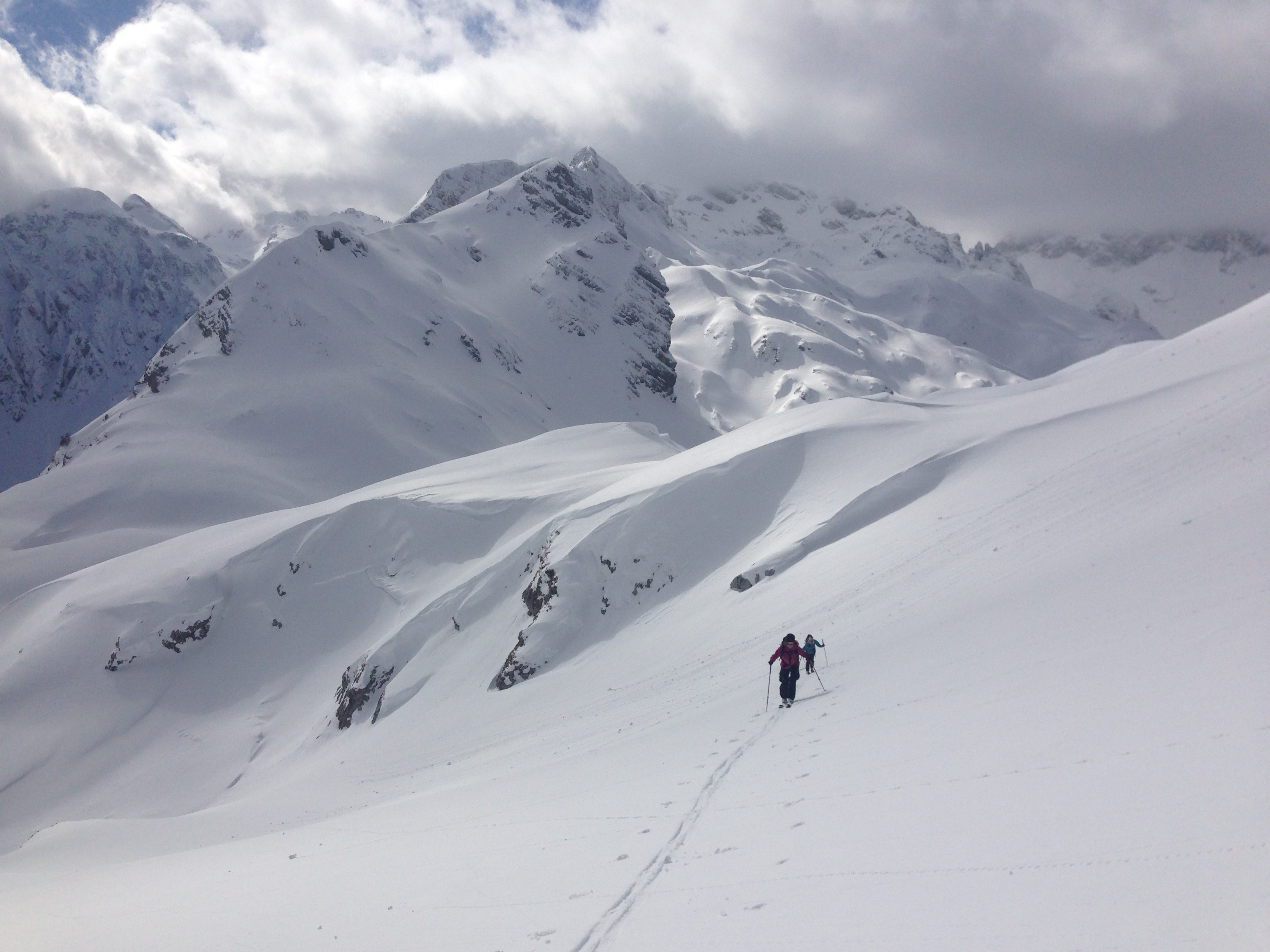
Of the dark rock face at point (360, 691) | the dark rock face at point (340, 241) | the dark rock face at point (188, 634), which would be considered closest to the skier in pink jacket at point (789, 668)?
the dark rock face at point (360, 691)

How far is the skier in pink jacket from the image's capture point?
38.1 ft

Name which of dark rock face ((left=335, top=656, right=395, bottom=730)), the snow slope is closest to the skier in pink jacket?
the snow slope

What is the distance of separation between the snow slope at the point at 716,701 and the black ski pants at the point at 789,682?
51 cm

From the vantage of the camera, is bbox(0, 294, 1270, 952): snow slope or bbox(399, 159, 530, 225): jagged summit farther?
bbox(399, 159, 530, 225): jagged summit

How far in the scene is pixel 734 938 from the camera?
5.03 metres

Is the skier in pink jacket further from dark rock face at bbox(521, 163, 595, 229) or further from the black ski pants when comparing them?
dark rock face at bbox(521, 163, 595, 229)

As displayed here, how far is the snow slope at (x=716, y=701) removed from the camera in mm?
5082

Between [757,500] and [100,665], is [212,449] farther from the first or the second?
[757,500]

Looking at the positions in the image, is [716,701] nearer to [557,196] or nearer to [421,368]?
[421,368]

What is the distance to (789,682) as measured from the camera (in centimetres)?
1164

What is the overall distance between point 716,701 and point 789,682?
245cm

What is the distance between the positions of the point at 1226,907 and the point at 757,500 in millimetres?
20485

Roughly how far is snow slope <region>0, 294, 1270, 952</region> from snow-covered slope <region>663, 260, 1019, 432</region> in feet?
276

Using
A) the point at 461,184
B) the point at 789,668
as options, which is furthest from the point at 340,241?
the point at 789,668
